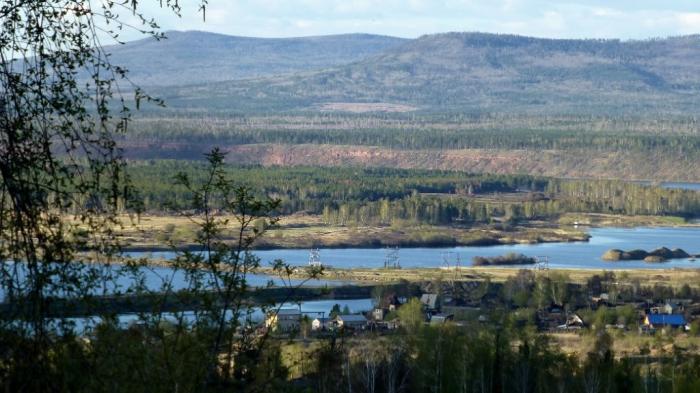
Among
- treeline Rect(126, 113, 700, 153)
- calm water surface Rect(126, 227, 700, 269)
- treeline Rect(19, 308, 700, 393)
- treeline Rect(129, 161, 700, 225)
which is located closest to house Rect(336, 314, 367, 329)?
treeline Rect(19, 308, 700, 393)

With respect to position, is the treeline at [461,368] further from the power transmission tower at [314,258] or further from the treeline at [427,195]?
the treeline at [427,195]

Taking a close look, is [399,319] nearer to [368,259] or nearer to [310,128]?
[368,259]

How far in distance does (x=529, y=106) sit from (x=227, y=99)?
129 ft

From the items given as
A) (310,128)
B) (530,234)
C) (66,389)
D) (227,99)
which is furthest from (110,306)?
(227,99)

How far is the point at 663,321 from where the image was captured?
3631 cm

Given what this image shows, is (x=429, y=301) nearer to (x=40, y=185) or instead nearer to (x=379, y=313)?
(x=379, y=313)

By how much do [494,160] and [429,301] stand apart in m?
76.0

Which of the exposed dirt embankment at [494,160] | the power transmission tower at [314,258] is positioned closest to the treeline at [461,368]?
the power transmission tower at [314,258]

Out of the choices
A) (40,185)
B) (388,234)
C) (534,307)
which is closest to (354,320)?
(534,307)

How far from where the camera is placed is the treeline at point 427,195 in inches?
2859

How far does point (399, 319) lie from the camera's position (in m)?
35.1

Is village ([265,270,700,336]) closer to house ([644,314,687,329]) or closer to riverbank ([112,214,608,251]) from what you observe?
house ([644,314,687,329])

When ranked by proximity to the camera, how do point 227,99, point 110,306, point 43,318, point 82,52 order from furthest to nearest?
point 227,99 → point 110,306 → point 82,52 → point 43,318

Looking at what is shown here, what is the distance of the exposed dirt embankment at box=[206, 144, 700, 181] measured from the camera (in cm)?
11125
